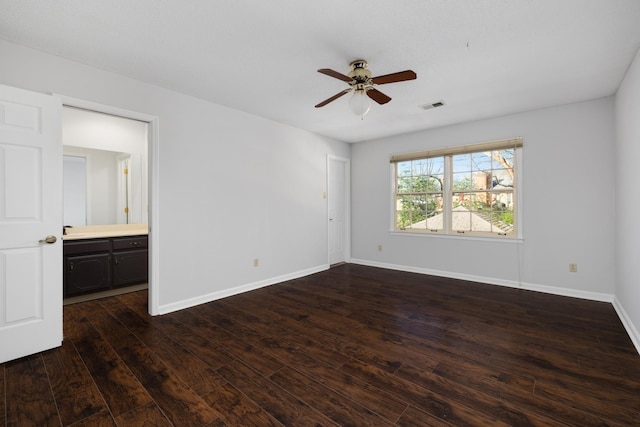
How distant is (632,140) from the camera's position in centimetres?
265

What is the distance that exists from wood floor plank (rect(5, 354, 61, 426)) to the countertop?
1.87m

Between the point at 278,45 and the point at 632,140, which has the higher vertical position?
the point at 278,45

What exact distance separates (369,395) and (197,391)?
1.09 m

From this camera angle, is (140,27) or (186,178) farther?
(186,178)

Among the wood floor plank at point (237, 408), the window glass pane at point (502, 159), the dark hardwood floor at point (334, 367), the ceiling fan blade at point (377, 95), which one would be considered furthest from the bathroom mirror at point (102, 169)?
the window glass pane at point (502, 159)

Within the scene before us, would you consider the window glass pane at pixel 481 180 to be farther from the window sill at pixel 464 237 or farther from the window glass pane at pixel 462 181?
the window sill at pixel 464 237

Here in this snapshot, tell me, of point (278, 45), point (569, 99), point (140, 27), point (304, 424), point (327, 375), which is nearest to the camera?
point (304, 424)

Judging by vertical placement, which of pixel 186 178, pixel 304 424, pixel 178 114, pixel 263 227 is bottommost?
pixel 304 424

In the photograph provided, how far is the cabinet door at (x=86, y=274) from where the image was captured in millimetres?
3555

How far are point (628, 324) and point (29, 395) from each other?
15.7 ft

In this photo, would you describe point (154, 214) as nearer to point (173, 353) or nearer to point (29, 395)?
point (173, 353)

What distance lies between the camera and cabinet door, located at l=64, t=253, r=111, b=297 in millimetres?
3555

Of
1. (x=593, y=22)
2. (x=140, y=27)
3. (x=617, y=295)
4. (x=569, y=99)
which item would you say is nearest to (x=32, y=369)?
(x=140, y=27)

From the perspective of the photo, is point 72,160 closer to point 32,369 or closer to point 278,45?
point 32,369
